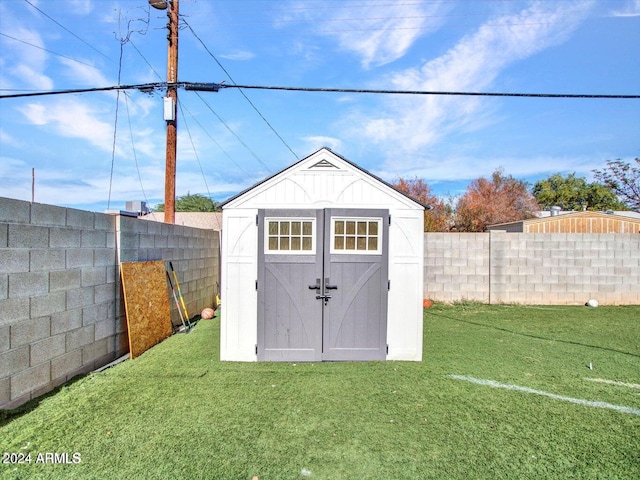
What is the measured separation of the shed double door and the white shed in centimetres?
1

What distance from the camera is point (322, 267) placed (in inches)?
191

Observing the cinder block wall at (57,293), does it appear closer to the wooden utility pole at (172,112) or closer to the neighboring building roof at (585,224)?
the wooden utility pole at (172,112)

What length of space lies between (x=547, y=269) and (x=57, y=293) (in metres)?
10.4

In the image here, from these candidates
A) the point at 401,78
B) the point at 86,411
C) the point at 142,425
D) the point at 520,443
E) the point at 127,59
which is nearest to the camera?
the point at 520,443

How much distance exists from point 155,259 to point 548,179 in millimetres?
33757

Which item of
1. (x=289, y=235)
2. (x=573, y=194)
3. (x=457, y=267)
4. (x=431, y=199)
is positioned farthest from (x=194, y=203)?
(x=573, y=194)

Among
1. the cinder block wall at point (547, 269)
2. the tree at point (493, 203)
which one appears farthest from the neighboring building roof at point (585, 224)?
the tree at point (493, 203)

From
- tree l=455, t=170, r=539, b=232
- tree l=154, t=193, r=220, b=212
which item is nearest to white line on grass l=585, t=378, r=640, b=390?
tree l=455, t=170, r=539, b=232

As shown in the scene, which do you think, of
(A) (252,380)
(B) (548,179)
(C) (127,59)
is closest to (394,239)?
(A) (252,380)

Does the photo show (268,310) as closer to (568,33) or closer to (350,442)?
(350,442)

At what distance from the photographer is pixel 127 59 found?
877 cm

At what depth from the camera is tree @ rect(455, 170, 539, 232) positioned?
20531mm

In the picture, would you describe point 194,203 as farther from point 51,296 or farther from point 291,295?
point 51,296

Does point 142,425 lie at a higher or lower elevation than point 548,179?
lower
